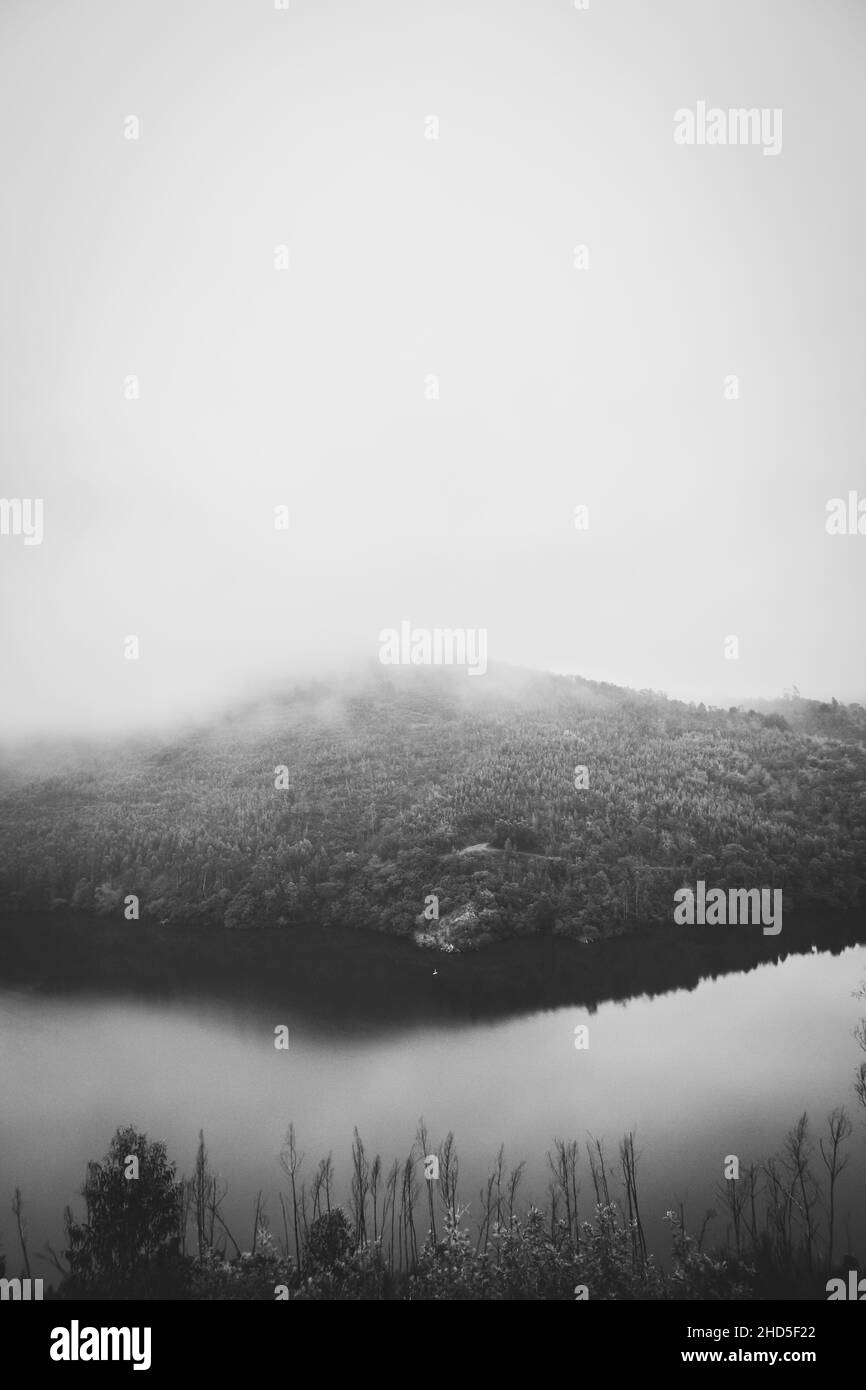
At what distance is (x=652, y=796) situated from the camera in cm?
10519

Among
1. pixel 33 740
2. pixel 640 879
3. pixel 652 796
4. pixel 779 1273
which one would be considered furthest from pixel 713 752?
pixel 33 740

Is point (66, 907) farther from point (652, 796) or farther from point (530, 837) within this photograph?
point (652, 796)

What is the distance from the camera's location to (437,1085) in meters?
47.8

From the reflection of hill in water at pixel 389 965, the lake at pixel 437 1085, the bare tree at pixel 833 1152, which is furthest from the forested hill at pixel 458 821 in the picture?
the bare tree at pixel 833 1152

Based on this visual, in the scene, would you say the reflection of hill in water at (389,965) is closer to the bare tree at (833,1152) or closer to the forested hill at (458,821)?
the forested hill at (458,821)

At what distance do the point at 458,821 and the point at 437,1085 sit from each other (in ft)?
187

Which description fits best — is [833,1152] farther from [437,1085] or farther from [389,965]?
[389,965]

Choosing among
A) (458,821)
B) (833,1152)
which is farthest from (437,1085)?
(458,821)

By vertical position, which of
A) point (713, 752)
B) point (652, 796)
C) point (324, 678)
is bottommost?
point (652, 796)

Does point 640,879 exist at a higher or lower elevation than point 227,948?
higher

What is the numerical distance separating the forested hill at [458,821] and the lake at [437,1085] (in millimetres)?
23771

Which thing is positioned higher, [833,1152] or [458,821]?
[458,821]

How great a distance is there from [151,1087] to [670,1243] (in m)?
37.8

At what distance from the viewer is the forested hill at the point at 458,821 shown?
3568 inches
